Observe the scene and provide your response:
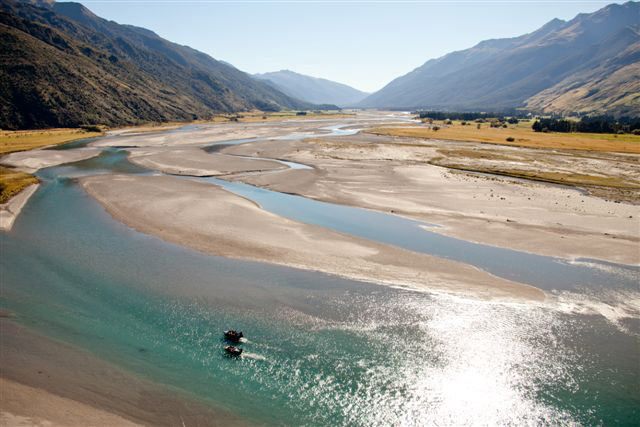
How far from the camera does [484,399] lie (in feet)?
51.1

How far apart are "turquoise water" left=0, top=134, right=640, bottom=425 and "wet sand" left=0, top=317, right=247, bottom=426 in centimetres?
75

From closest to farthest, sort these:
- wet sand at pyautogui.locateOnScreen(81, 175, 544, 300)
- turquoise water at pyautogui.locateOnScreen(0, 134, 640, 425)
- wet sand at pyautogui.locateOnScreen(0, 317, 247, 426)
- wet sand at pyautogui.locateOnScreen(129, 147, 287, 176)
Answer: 1. wet sand at pyautogui.locateOnScreen(0, 317, 247, 426)
2. turquoise water at pyautogui.locateOnScreen(0, 134, 640, 425)
3. wet sand at pyautogui.locateOnScreen(81, 175, 544, 300)
4. wet sand at pyautogui.locateOnScreen(129, 147, 287, 176)

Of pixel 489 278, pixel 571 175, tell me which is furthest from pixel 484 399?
pixel 571 175

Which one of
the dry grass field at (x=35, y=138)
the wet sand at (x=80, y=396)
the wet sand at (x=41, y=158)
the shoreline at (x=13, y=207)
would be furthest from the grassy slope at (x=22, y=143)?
the wet sand at (x=80, y=396)

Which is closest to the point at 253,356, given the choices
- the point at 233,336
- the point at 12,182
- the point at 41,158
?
the point at 233,336

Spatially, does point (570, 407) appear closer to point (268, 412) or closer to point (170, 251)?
point (268, 412)

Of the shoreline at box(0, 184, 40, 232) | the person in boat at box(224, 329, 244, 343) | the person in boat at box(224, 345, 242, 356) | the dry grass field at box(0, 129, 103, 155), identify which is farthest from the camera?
the dry grass field at box(0, 129, 103, 155)

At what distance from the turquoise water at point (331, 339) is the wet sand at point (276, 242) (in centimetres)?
155

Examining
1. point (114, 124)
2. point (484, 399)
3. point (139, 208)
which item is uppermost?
point (114, 124)

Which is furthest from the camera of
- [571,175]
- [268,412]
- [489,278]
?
[571,175]

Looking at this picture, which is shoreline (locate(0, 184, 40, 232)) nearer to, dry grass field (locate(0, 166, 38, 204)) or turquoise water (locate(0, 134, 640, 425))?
dry grass field (locate(0, 166, 38, 204))

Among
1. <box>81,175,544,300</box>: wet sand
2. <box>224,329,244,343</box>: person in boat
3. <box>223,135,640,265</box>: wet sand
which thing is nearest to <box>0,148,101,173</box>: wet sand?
<box>81,175,544,300</box>: wet sand

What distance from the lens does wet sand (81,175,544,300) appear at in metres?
25.0

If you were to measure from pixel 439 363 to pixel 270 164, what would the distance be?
57.0m
